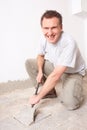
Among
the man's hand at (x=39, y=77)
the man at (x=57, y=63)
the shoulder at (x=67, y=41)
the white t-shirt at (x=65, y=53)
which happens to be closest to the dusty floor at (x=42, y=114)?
the man at (x=57, y=63)

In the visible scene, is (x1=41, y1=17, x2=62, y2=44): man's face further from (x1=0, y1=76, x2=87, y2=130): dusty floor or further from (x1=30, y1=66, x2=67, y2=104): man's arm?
(x1=0, y1=76, x2=87, y2=130): dusty floor

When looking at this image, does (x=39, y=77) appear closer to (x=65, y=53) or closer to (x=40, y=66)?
(x=40, y=66)

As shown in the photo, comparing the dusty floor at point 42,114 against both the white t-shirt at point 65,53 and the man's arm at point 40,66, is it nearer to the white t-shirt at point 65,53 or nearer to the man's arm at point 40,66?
the man's arm at point 40,66

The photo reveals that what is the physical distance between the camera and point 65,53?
4.73 ft

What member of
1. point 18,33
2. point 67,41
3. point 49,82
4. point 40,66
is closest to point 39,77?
point 40,66

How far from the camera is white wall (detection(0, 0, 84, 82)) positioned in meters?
2.08

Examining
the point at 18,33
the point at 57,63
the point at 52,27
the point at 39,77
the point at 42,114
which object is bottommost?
the point at 42,114

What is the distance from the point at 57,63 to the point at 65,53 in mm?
150

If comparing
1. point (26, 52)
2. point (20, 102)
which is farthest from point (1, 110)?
point (26, 52)

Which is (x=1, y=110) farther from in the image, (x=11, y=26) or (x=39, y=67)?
(x=11, y=26)

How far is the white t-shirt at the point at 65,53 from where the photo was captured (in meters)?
1.43

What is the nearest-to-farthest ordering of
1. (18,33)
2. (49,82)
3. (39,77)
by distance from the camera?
(49,82) → (39,77) → (18,33)

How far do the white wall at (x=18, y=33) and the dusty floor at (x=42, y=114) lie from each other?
0.92 ft

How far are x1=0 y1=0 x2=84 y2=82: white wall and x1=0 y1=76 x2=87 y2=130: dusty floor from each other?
280 millimetres
